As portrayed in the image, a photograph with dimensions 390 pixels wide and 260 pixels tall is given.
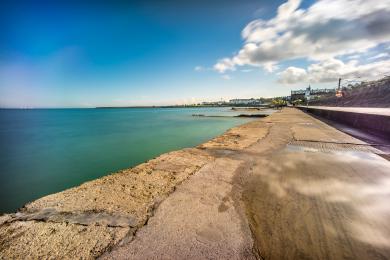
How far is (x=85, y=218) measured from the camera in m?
3.20

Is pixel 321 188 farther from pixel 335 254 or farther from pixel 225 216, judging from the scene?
pixel 225 216

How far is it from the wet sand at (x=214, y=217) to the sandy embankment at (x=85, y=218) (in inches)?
0.6

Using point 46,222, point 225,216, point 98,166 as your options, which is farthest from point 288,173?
point 98,166

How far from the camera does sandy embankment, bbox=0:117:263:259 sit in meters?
2.52

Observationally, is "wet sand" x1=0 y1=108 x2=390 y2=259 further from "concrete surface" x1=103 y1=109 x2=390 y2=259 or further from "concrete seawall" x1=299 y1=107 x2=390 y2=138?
"concrete seawall" x1=299 y1=107 x2=390 y2=138

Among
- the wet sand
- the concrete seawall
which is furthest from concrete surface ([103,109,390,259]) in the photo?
the concrete seawall

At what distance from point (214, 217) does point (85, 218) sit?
2.17 meters

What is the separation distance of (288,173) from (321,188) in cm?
108

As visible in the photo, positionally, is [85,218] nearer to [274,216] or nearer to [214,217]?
[214,217]

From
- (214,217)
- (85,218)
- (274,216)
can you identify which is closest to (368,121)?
(274,216)

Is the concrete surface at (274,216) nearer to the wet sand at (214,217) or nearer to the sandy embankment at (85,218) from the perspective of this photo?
the wet sand at (214,217)

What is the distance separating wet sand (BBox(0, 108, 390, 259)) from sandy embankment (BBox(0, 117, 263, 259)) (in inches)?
0.6

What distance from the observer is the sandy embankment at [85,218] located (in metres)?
2.52

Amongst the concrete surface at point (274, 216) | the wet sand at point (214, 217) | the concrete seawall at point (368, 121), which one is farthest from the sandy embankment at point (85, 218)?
the concrete seawall at point (368, 121)
